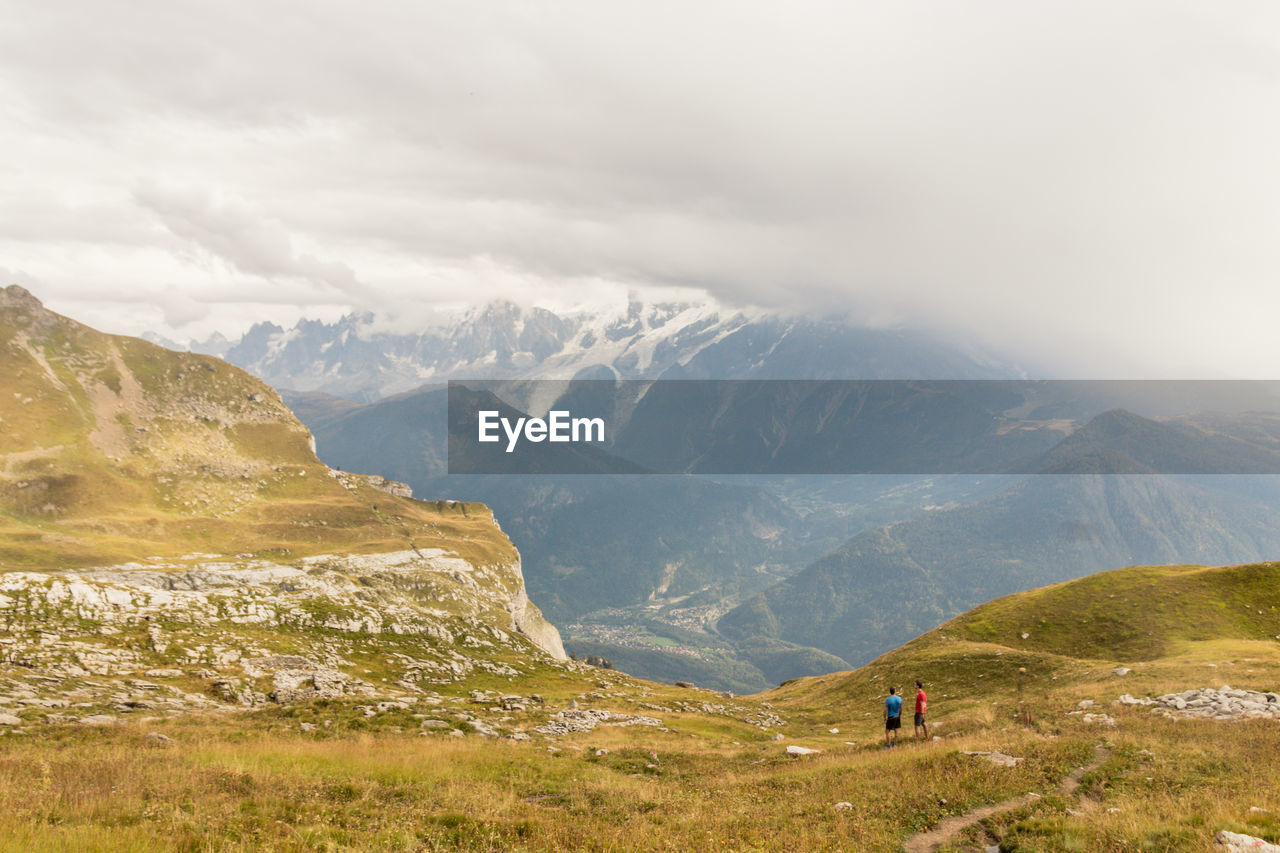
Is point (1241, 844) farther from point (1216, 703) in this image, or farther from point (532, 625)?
point (532, 625)

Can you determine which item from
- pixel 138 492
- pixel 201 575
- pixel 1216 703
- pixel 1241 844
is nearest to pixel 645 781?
pixel 1241 844

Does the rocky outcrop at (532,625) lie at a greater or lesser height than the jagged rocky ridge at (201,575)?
lesser

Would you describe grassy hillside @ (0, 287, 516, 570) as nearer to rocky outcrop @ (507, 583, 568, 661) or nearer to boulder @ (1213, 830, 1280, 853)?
rocky outcrop @ (507, 583, 568, 661)

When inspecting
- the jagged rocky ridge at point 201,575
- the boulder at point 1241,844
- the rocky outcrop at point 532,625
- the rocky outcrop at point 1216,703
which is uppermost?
the boulder at point 1241,844

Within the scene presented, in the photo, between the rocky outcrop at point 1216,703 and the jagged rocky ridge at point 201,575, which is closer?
the rocky outcrop at point 1216,703

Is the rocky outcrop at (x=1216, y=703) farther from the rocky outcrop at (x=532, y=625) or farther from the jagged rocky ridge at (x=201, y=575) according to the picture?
the rocky outcrop at (x=532, y=625)

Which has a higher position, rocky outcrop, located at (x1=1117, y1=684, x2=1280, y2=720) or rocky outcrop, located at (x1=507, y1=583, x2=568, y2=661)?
rocky outcrop, located at (x1=1117, y1=684, x2=1280, y2=720)

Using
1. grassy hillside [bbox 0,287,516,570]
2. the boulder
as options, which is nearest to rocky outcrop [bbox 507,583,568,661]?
grassy hillside [bbox 0,287,516,570]

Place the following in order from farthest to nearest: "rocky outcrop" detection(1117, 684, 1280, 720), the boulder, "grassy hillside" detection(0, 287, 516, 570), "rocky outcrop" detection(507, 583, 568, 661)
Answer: "rocky outcrop" detection(507, 583, 568, 661) → "grassy hillside" detection(0, 287, 516, 570) → "rocky outcrop" detection(1117, 684, 1280, 720) → the boulder

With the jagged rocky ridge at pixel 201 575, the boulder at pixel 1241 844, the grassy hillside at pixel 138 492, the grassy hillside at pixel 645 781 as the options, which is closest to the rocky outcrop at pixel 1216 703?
the grassy hillside at pixel 645 781

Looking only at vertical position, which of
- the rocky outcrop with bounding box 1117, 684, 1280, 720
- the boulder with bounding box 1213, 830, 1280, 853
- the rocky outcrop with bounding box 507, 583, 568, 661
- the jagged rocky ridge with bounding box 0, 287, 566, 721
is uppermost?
the boulder with bounding box 1213, 830, 1280, 853

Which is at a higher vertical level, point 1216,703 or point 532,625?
point 1216,703

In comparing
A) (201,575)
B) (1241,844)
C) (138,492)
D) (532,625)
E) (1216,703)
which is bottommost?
(532,625)

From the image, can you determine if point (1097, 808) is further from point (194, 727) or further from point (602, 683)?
point (602, 683)
